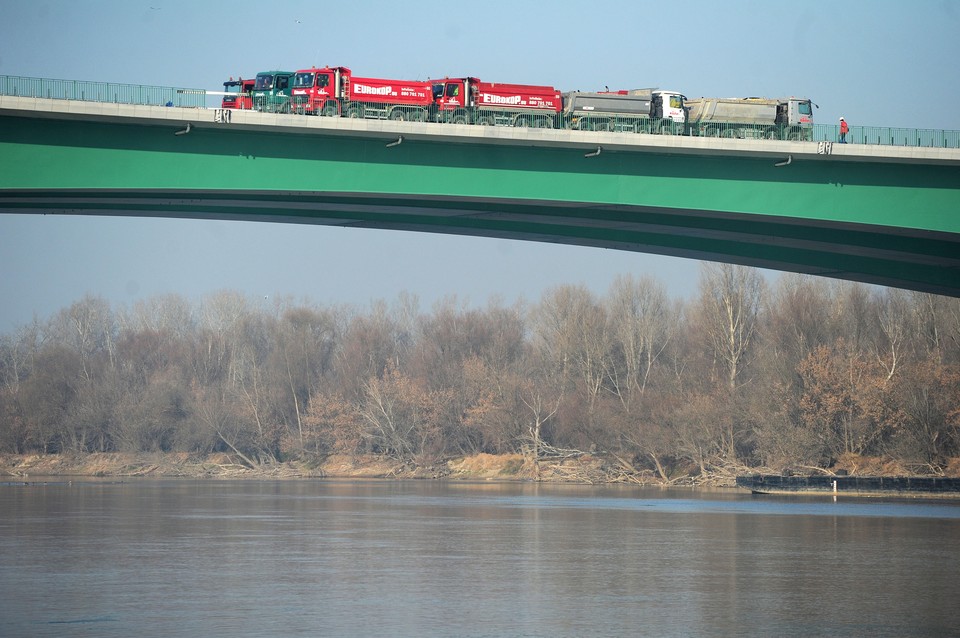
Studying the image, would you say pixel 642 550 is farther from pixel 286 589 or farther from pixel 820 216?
pixel 820 216

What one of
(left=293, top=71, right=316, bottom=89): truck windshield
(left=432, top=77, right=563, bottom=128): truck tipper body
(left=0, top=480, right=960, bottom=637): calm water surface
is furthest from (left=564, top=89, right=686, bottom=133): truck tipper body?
(left=0, top=480, right=960, bottom=637): calm water surface

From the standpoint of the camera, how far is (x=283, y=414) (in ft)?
364

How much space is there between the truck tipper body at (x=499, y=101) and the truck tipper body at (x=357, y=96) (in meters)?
0.94

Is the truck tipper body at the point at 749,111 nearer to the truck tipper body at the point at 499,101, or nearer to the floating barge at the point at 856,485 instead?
the truck tipper body at the point at 499,101

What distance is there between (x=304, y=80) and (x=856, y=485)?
117 feet

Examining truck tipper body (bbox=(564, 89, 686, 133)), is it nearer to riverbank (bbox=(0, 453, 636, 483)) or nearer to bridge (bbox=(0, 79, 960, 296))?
bridge (bbox=(0, 79, 960, 296))

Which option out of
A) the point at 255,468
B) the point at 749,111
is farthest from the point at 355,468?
the point at 749,111

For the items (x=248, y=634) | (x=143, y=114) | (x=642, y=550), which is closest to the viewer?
(x=248, y=634)

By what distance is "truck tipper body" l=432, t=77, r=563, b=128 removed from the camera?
1511 inches

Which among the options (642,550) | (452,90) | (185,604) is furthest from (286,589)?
(452,90)

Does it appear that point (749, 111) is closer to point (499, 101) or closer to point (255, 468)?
point (499, 101)

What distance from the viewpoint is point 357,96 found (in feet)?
125

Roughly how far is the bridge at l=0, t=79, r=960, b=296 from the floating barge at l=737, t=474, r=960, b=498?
766 inches

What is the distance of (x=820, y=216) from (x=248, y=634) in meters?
27.3
